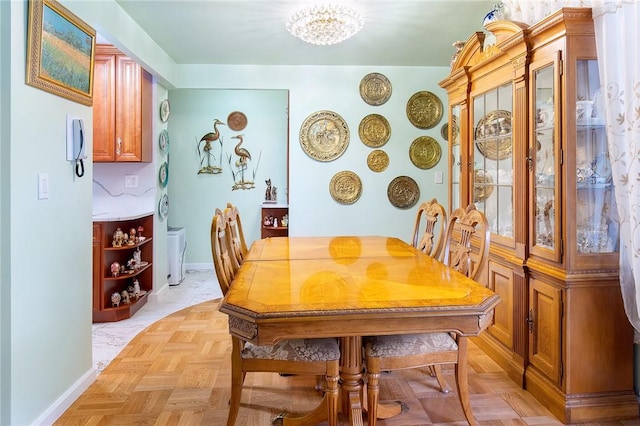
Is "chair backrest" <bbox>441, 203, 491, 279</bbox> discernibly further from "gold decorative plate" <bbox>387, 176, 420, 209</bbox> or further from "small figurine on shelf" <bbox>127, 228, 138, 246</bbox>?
"small figurine on shelf" <bbox>127, 228, 138, 246</bbox>

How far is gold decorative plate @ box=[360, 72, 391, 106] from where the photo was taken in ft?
14.3

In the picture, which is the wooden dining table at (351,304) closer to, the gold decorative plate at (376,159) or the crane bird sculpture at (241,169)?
the gold decorative plate at (376,159)

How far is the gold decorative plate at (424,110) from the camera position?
4406 mm

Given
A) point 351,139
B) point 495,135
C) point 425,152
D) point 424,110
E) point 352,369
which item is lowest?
point 352,369

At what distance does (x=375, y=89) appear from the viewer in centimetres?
436

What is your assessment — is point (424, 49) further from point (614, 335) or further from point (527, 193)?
point (614, 335)

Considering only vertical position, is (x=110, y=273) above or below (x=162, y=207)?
below

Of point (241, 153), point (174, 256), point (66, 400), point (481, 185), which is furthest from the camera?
point (241, 153)

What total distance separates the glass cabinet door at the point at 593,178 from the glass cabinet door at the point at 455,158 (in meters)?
1.15

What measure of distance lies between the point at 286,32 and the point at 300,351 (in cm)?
262

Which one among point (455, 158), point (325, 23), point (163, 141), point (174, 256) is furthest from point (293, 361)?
Result: point (174, 256)

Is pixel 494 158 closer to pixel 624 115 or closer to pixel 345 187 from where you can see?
pixel 624 115

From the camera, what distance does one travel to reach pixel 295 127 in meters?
4.33

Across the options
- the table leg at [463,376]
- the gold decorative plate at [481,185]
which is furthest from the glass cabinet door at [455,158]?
the table leg at [463,376]
